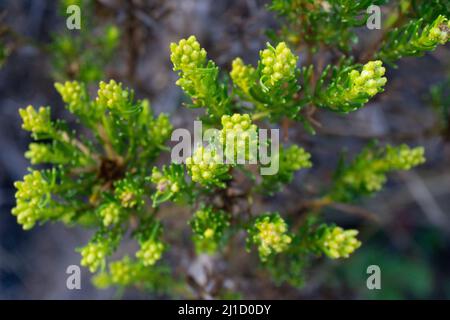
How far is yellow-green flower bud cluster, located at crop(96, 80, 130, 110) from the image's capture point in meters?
2.03

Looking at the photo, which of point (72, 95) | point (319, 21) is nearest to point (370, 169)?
point (319, 21)

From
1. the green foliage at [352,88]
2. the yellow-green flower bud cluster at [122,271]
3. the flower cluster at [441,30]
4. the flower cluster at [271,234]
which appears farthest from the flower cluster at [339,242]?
the yellow-green flower bud cluster at [122,271]

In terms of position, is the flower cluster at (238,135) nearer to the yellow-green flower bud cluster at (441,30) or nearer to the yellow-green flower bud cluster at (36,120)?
the yellow-green flower bud cluster at (441,30)

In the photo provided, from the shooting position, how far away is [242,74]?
215 centimetres

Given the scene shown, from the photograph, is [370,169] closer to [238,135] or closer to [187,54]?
[238,135]

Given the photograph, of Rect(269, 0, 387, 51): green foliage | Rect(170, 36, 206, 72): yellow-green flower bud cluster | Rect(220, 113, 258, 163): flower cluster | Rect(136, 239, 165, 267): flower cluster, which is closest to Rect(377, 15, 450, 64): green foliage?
Rect(269, 0, 387, 51): green foliage

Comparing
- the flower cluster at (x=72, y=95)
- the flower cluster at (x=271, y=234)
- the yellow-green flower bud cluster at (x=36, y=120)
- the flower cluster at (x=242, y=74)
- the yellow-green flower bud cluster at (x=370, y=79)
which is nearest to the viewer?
the yellow-green flower bud cluster at (x=370, y=79)

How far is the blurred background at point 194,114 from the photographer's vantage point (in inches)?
127

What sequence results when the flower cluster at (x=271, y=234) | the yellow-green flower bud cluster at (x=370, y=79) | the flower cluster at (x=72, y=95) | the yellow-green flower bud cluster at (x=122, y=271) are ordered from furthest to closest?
the yellow-green flower bud cluster at (x=122, y=271) → the flower cluster at (x=72, y=95) → the flower cluster at (x=271, y=234) → the yellow-green flower bud cluster at (x=370, y=79)

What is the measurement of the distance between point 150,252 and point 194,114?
4.68 ft

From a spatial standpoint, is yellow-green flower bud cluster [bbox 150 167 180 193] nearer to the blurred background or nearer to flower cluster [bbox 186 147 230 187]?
flower cluster [bbox 186 147 230 187]

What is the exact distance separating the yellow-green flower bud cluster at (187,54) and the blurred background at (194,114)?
1256 mm

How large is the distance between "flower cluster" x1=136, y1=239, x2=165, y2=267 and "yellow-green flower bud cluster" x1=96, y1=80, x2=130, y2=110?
0.68 metres
